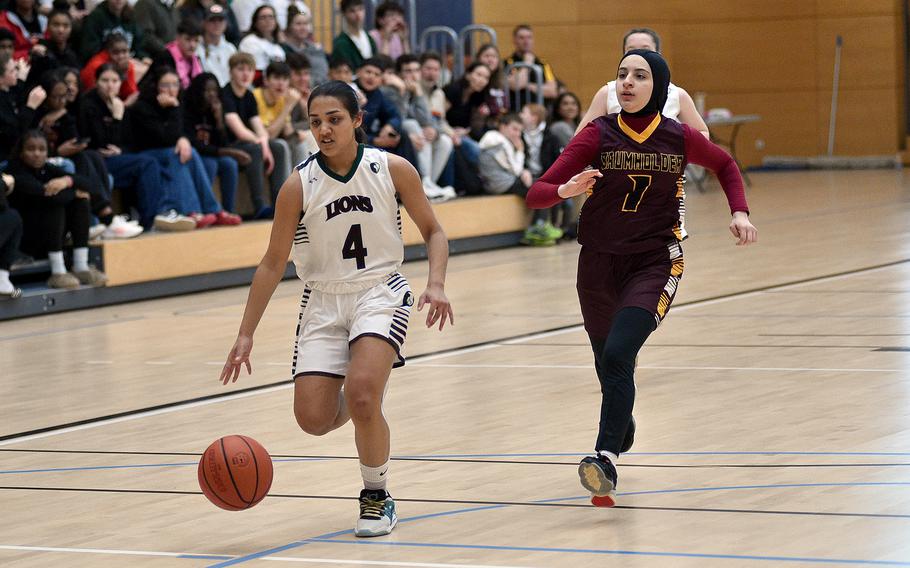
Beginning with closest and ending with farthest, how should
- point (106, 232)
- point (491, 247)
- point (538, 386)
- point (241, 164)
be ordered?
point (538, 386) < point (106, 232) < point (241, 164) < point (491, 247)

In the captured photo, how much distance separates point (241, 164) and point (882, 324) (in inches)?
250

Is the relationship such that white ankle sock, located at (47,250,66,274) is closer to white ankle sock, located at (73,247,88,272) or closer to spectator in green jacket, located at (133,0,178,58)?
white ankle sock, located at (73,247,88,272)

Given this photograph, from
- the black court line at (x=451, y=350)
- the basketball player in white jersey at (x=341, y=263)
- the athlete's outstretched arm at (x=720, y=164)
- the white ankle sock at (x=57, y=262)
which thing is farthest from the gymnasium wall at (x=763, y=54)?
the basketball player in white jersey at (x=341, y=263)

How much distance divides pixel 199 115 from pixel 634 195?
8.20 m

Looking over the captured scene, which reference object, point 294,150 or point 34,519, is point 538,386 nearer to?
point 34,519

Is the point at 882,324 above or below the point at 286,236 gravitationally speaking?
below

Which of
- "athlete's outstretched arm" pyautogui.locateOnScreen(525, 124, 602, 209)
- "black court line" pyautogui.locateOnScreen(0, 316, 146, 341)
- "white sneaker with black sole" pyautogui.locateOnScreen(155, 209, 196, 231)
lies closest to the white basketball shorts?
"athlete's outstretched arm" pyautogui.locateOnScreen(525, 124, 602, 209)

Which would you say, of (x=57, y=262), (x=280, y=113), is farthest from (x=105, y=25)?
(x=57, y=262)

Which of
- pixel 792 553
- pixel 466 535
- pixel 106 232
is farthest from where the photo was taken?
pixel 106 232

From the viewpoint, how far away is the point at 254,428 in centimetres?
655

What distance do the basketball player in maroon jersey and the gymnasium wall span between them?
18.5 metres

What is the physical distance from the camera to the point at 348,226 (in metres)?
4.88

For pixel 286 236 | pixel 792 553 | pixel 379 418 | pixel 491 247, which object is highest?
pixel 286 236

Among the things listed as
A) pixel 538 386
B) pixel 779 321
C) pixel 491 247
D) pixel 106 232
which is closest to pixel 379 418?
pixel 538 386
